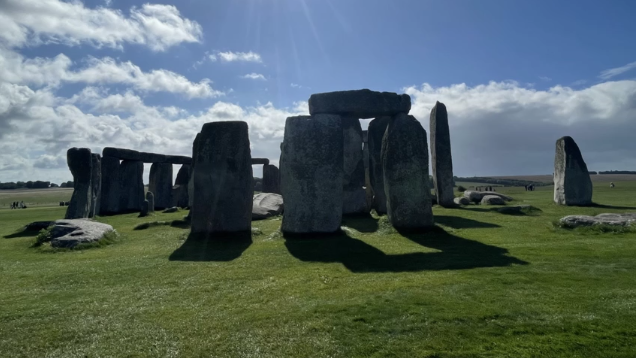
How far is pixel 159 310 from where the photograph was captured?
654 centimetres

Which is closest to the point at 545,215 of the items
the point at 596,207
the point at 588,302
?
the point at 596,207

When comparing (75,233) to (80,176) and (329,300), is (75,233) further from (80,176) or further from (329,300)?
(329,300)

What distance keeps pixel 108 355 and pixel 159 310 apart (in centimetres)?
149

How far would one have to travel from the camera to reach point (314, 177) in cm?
1334

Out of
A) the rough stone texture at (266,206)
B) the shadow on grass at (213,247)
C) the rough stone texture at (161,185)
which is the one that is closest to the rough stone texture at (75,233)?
the shadow on grass at (213,247)

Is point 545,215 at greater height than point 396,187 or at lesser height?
lesser

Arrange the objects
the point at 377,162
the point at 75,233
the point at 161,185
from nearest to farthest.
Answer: the point at 75,233, the point at 377,162, the point at 161,185

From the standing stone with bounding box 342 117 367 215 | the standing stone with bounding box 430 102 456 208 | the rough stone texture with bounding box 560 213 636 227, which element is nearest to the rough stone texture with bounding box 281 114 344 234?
the standing stone with bounding box 342 117 367 215

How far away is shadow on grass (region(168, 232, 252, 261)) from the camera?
424 inches

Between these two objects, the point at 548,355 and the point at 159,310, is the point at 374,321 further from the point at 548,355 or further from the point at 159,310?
the point at 159,310

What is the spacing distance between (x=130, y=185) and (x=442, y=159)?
62.7 feet

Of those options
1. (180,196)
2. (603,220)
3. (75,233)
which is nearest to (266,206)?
(75,233)

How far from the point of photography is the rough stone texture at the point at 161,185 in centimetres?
3038

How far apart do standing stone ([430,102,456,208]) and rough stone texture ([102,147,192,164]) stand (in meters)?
18.0
